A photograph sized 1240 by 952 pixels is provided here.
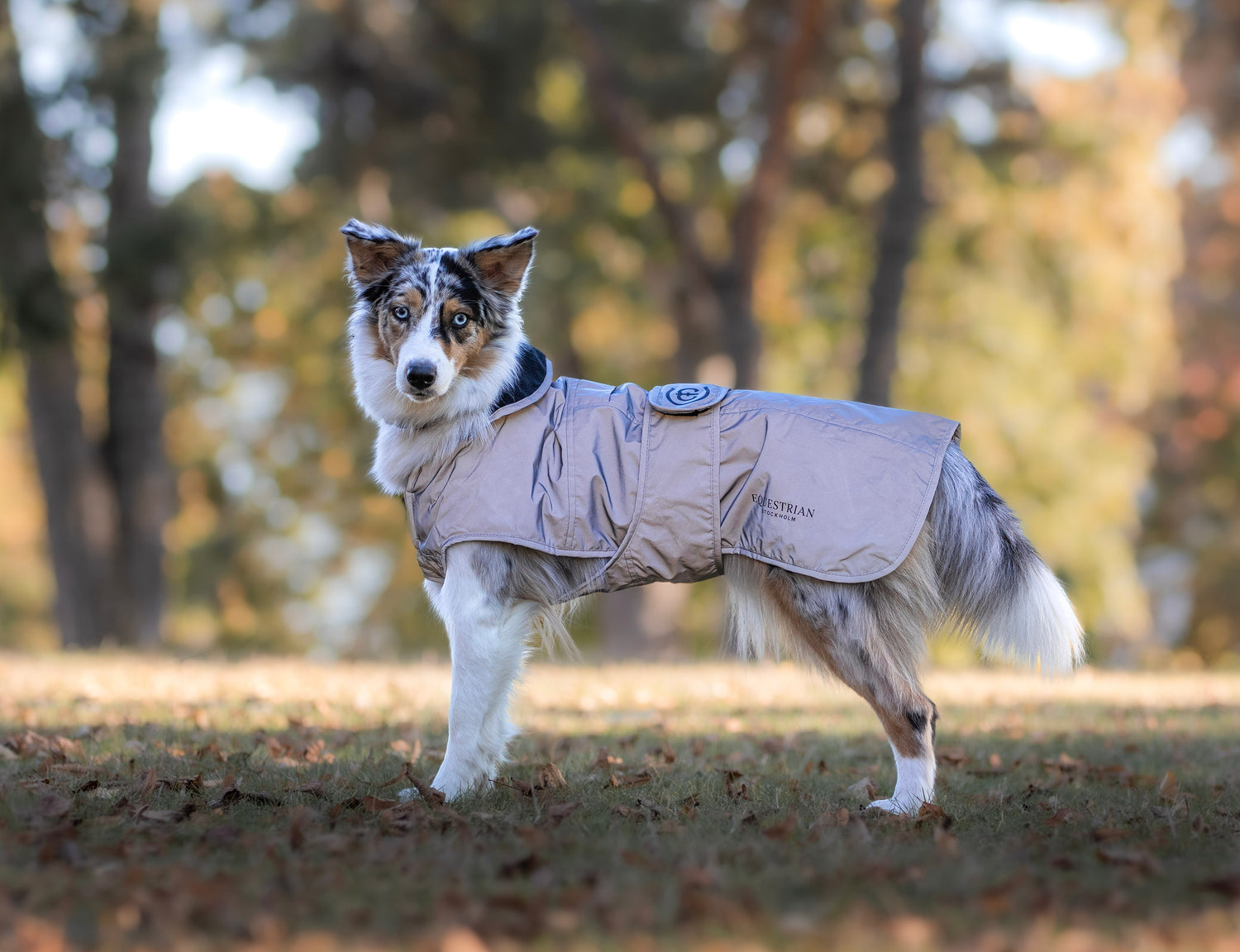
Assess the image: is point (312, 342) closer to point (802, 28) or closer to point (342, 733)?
point (802, 28)

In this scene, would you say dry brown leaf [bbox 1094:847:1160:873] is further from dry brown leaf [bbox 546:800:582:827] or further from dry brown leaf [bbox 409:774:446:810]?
dry brown leaf [bbox 409:774:446:810]

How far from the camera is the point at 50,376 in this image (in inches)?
472

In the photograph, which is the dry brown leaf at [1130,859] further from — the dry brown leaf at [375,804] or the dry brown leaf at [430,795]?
the dry brown leaf at [375,804]

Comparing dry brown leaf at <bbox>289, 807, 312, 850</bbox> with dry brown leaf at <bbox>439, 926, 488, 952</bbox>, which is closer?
dry brown leaf at <bbox>439, 926, 488, 952</bbox>

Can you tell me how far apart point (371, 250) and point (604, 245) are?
11.6 meters

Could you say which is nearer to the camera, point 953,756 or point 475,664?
point 475,664

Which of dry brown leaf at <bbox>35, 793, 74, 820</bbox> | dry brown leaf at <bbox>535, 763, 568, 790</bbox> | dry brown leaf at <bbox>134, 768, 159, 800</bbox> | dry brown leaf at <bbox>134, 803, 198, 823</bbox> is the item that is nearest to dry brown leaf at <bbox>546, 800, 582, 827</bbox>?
dry brown leaf at <bbox>535, 763, 568, 790</bbox>

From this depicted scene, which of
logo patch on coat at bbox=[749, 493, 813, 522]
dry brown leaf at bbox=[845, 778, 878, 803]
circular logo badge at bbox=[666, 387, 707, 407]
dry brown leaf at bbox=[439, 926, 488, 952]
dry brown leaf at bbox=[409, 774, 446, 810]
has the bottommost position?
dry brown leaf at bbox=[845, 778, 878, 803]

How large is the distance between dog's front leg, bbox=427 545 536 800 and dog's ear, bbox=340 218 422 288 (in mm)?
1315

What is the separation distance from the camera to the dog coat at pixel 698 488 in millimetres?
4578

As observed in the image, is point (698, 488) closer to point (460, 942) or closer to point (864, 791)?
point (864, 791)

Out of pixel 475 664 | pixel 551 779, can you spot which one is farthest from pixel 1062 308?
pixel 475 664

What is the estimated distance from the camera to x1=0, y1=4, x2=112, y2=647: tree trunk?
11.3 metres

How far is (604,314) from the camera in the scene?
58.7ft
